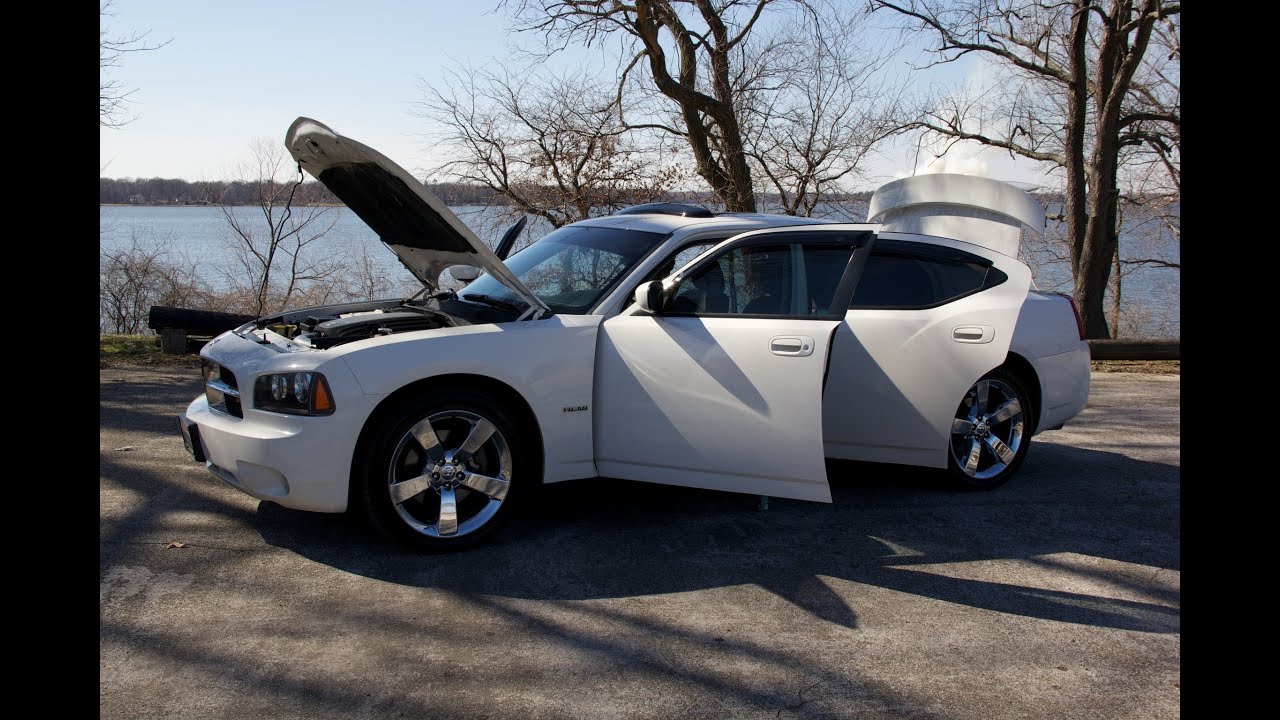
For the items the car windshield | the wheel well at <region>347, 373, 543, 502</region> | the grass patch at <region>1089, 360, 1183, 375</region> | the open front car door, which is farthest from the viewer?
the grass patch at <region>1089, 360, 1183, 375</region>

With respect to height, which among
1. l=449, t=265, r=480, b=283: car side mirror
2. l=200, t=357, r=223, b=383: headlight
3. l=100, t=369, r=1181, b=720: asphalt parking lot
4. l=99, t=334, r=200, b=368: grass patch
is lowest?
l=100, t=369, r=1181, b=720: asphalt parking lot

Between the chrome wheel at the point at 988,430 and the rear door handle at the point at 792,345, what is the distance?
1.65m

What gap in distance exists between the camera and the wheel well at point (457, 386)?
4.70 m

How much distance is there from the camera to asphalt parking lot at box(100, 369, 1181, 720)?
3.45 meters

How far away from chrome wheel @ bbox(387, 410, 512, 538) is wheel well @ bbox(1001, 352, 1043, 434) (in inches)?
138

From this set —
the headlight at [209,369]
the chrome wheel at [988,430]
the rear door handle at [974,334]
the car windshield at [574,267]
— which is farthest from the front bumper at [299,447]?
the chrome wheel at [988,430]

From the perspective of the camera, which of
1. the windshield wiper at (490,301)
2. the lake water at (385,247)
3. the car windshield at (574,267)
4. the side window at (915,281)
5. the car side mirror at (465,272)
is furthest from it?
the lake water at (385,247)

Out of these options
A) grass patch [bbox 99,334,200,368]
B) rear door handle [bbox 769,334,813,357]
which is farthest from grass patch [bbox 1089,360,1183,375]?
grass patch [bbox 99,334,200,368]

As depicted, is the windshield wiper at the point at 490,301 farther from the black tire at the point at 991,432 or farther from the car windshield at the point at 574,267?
the black tire at the point at 991,432

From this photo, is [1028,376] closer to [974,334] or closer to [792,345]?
[974,334]

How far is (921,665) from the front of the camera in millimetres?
3744

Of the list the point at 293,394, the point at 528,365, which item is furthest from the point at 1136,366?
the point at 293,394

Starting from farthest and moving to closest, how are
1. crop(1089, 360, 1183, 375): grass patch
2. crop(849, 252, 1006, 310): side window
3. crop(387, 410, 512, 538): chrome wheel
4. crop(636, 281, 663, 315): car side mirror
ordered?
1. crop(1089, 360, 1183, 375): grass patch
2. crop(849, 252, 1006, 310): side window
3. crop(636, 281, 663, 315): car side mirror
4. crop(387, 410, 512, 538): chrome wheel

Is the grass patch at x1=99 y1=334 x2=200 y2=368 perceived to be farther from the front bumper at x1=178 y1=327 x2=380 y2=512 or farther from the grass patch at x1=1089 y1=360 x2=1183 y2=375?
the grass patch at x1=1089 y1=360 x2=1183 y2=375
